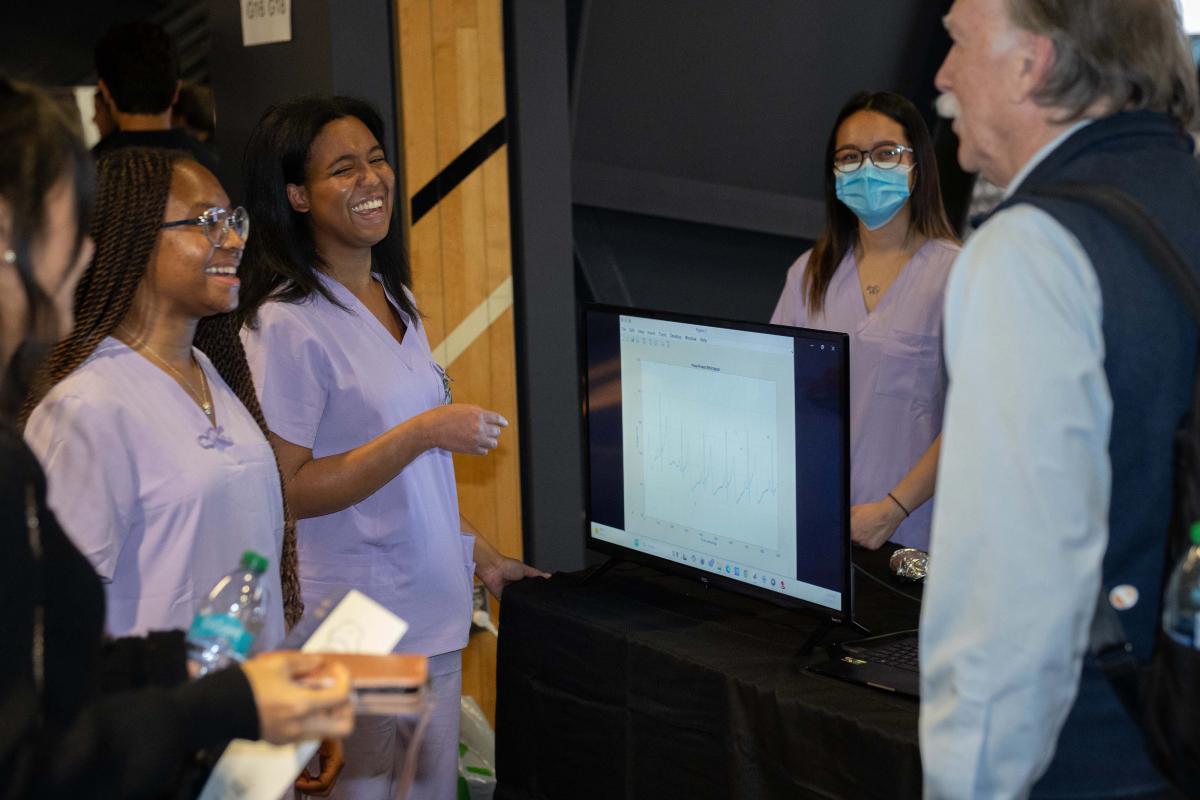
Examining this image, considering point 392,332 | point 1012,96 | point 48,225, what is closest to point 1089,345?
point 1012,96

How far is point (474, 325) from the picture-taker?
3.67m

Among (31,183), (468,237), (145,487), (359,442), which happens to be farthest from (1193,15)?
(31,183)

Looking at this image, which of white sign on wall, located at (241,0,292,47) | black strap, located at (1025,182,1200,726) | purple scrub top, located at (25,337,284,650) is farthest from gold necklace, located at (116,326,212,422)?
white sign on wall, located at (241,0,292,47)

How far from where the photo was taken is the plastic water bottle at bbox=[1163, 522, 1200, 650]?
133cm

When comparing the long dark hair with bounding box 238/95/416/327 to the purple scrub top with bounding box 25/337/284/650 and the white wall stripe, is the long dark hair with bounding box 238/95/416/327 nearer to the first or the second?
the purple scrub top with bounding box 25/337/284/650

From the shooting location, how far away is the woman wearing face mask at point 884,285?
291cm

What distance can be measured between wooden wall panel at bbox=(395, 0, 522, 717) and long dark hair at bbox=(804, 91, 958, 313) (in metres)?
0.95

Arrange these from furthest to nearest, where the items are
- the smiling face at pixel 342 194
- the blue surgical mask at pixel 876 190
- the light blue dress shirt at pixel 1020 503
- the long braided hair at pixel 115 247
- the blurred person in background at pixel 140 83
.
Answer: the blurred person in background at pixel 140 83 < the blue surgical mask at pixel 876 190 < the smiling face at pixel 342 194 < the long braided hair at pixel 115 247 < the light blue dress shirt at pixel 1020 503

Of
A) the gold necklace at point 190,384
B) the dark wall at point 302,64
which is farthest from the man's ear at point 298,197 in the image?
the dark wall at point 302,64

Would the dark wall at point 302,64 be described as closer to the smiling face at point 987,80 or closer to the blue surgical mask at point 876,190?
the blue surgical mask at point 876,190

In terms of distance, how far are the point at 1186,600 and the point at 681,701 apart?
0.92m

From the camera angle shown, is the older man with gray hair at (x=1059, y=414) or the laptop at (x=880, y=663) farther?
the laptop at (x=880, y=663)

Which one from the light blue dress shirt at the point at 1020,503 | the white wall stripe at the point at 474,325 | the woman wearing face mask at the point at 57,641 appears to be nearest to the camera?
the woman wearing face mask at the point at 57,641

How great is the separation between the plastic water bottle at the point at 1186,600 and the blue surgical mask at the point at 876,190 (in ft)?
5.84
